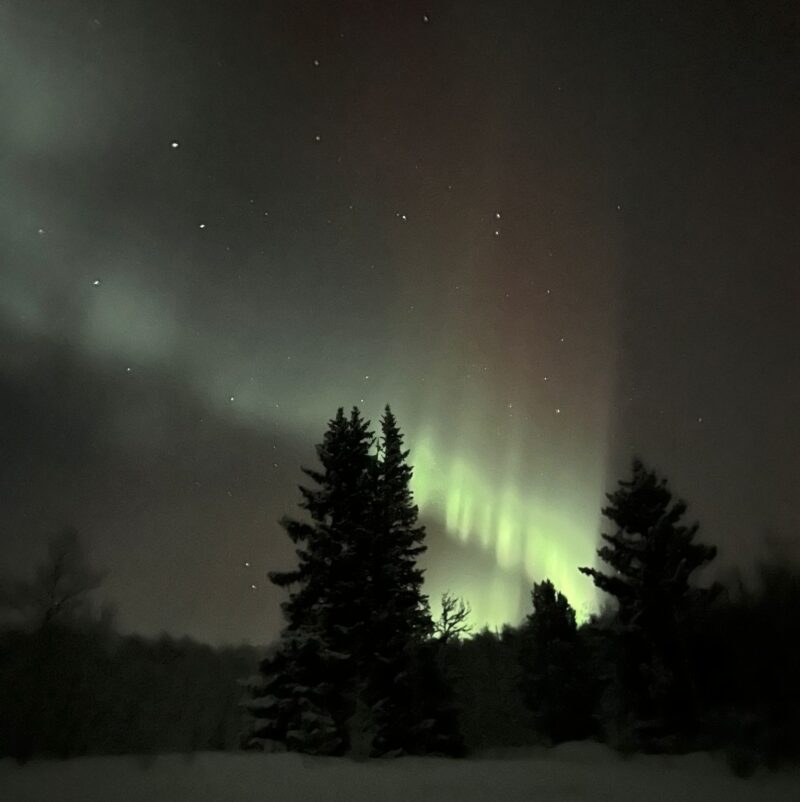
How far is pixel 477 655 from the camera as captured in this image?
25.7 m

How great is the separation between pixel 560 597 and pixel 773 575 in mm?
17393

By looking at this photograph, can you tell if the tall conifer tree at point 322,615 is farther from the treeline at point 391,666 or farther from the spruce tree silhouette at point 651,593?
the spruce tree silhouette at point 651,593

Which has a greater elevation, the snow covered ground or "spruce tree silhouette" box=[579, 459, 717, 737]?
"spruce tree silhouette" box=[579, 459, 717, 737]

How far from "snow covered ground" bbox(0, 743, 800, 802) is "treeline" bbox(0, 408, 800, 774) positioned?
2.66 feet

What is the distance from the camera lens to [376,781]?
8414 millimetres

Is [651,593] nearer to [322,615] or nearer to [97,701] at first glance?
[322,615]

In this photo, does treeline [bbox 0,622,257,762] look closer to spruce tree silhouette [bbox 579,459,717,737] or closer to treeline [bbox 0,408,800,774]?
treeline [bbox 0,408,800,774]

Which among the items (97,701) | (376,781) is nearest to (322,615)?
(97,701)

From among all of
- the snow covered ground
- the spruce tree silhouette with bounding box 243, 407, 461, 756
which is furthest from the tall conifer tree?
the snow covered ground

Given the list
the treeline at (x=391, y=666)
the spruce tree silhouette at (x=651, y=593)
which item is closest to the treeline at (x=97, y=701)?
the treeline at (x=391, y=666)

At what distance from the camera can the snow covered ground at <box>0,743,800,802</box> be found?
22.3 feet

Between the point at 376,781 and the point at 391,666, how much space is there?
29.6 feet

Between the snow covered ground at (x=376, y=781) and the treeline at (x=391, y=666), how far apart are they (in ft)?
2.66

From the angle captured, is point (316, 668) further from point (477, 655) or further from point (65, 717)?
point (477, 655)
